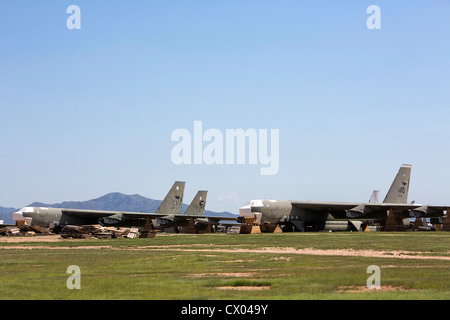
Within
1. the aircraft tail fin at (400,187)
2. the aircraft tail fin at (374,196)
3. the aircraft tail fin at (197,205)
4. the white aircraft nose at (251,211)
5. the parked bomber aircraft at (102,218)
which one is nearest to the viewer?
the white aircraft nose at (251,211)

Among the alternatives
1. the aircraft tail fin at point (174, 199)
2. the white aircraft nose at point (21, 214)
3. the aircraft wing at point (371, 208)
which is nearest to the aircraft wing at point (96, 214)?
the white aircraft nose at point (21, 214)

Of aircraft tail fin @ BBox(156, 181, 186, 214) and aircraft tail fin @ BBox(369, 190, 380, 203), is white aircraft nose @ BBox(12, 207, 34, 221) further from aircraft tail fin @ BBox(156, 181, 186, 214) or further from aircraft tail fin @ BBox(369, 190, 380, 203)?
aircraft tail fin @ BBox(369, 190, 380, 203)

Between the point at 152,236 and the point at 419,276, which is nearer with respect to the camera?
the point at 419,276

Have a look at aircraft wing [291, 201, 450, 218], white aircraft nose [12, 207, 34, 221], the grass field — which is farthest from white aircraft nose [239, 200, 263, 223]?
the grass field

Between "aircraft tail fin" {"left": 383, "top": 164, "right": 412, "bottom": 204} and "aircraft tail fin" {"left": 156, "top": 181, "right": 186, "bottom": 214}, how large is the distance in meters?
30.0

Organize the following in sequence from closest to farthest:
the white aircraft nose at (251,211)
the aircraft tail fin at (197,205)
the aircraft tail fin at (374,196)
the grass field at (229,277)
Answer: the grass field at (229,277), the white aircraft nose at (251,211), the aircraft tail fin at (197,205), the aircraft tail fin at (374,196)

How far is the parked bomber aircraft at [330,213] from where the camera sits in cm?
7362

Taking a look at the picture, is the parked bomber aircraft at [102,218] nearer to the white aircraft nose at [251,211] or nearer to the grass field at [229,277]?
the white aircraft nose at [251,211]

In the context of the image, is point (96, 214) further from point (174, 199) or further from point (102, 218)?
point (174, 199)

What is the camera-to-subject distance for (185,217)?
81.9 metres
